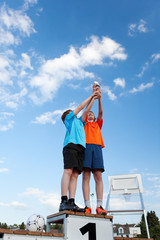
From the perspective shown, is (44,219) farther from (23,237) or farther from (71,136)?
(71,136)

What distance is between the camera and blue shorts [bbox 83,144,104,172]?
414 cm

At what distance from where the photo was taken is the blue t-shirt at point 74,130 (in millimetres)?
3971

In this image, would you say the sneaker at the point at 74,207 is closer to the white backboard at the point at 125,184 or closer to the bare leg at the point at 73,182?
the bare leg at the point at 73,182

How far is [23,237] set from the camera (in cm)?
→ 283

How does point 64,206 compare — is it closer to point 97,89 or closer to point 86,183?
point 86,183

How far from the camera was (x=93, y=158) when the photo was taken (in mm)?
4250

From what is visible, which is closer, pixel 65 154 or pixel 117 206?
pixel 65 154

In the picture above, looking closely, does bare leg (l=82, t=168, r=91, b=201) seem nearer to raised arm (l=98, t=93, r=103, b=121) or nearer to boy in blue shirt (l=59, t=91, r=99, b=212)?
boy in blue shirt (l=59, t=91, r=99, b=212)

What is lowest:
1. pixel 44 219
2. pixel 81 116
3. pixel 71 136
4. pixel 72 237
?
pixel 72 237

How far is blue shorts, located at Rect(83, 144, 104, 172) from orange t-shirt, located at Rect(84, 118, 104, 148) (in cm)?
14

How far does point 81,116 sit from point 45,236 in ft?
7.87

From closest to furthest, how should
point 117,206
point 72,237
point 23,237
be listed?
point 23,237
point 72,237
point 117,206

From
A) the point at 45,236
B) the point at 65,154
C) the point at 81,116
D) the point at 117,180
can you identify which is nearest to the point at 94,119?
the point at 81,116

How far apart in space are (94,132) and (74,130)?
0.65m
